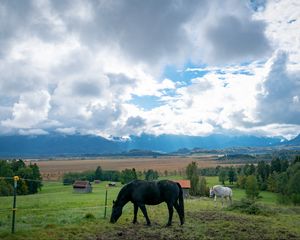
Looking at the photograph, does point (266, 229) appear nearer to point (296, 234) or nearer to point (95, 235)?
point (296, 234)

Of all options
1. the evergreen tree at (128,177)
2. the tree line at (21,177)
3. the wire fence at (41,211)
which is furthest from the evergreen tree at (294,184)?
the tree line at (21,177)

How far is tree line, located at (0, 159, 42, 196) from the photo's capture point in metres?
62.9

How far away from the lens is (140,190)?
55.5 ft

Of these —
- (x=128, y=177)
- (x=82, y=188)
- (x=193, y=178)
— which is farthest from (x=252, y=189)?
(x=128, y=177)

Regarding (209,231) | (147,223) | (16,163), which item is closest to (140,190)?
(147,223)

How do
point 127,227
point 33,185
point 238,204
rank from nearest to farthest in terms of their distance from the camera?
point 127,227
point 238,204
point 33,185

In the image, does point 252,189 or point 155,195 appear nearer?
point 155,195

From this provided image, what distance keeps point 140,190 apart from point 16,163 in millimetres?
78727

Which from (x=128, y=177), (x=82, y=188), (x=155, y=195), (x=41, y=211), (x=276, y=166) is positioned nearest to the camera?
(x=155, y=195)

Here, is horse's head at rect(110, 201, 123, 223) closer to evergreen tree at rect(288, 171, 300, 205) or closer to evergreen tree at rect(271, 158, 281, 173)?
evergreen tree at rect(288, 171, 300, 205)

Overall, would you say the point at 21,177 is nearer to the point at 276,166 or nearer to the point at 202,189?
the point at 202,189

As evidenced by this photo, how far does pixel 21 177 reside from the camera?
8069cm

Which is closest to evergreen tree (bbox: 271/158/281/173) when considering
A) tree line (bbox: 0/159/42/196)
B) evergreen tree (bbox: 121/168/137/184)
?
evergreen tree (bbox: 121/168/137/184)

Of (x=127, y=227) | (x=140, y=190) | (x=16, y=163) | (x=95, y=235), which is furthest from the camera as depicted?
(x=16, y=163)
